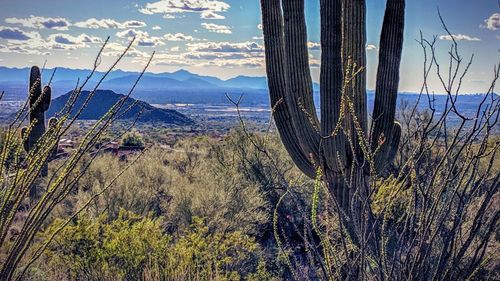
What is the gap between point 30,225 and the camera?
7.61ft

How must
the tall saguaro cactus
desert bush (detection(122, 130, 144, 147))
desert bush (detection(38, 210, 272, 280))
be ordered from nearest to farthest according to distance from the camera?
1. desert bush (detection(38, 210, 272, 280))
2. the tall saguaro cactus
3. desert bush (detection(122, 130, 144, 147))

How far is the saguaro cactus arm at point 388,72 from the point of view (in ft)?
21.7

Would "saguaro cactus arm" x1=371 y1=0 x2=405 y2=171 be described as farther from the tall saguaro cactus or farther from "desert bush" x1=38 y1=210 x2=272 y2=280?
"desert bush" x1=38 y1=210 x2=272 y2=280

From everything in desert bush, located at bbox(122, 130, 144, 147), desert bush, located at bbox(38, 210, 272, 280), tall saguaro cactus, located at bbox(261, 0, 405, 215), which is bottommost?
desert bush, located at bbox(122, 130, 144, 147)

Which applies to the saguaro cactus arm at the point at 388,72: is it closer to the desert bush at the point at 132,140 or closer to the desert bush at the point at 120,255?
the desert bush at the point at 120,255

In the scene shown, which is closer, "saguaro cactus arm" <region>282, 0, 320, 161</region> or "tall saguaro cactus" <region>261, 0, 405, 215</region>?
"tall saguaro cactus" <region>261, 0, 405, 215</region>

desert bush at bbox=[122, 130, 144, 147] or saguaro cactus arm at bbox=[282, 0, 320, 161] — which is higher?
saguaro cactus arm at bbox=[282, 0, 320, 161]

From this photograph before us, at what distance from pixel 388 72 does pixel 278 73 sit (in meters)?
1.39

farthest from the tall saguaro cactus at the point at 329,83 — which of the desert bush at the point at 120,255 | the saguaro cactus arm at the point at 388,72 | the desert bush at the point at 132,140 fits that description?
the desert bush at the point at 132,140

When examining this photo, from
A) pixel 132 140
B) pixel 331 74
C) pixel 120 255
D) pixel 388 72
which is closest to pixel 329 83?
pixel 331 74

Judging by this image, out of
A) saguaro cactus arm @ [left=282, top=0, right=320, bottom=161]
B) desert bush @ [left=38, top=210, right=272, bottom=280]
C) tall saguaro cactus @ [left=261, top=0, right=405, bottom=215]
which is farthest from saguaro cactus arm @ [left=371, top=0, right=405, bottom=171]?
desert bush @ [left=38, top=210, right=272, bottom=280]

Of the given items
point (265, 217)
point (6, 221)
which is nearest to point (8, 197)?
point (6, 221)

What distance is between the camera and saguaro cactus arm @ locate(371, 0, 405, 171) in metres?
6.60

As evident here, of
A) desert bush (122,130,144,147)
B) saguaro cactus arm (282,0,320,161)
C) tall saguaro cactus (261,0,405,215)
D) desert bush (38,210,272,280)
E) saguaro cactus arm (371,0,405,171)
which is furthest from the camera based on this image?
desert bush (122,130,144,147)
